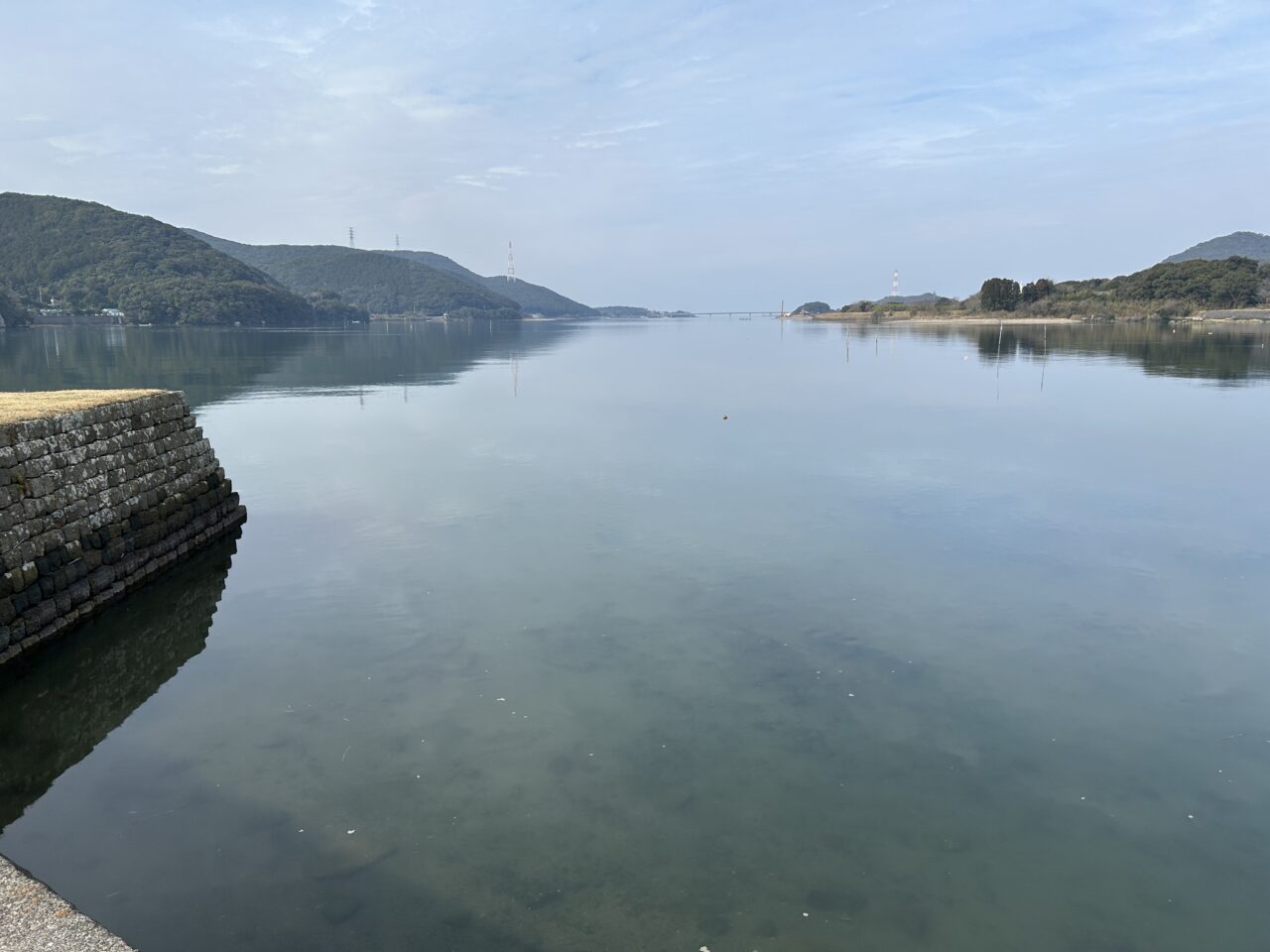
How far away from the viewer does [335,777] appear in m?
8.49

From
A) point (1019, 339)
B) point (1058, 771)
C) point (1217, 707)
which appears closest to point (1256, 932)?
point (1058, 771)

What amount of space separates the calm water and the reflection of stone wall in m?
0.67

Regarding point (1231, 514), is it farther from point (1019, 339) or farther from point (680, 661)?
point (1019, 339)

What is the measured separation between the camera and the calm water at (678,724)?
22.0ft

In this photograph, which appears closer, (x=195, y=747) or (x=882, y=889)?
(x=882, y=889)

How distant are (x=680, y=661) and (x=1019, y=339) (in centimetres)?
10399

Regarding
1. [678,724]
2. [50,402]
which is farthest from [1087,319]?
[50,402]

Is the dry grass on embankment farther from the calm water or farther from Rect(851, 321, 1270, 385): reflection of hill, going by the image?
Rect(851, 321, 1270, 385): reflection of hill

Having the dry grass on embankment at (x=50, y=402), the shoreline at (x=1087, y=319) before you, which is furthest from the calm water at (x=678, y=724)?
the shoreline at (x=1087, y=319)

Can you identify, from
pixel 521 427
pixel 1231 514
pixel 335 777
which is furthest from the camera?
pixel 521 427

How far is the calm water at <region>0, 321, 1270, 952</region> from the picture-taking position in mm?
6707

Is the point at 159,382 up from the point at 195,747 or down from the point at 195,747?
up

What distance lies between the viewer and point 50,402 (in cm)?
1475

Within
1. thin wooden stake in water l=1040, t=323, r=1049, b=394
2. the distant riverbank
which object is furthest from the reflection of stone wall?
the distant riverbank
